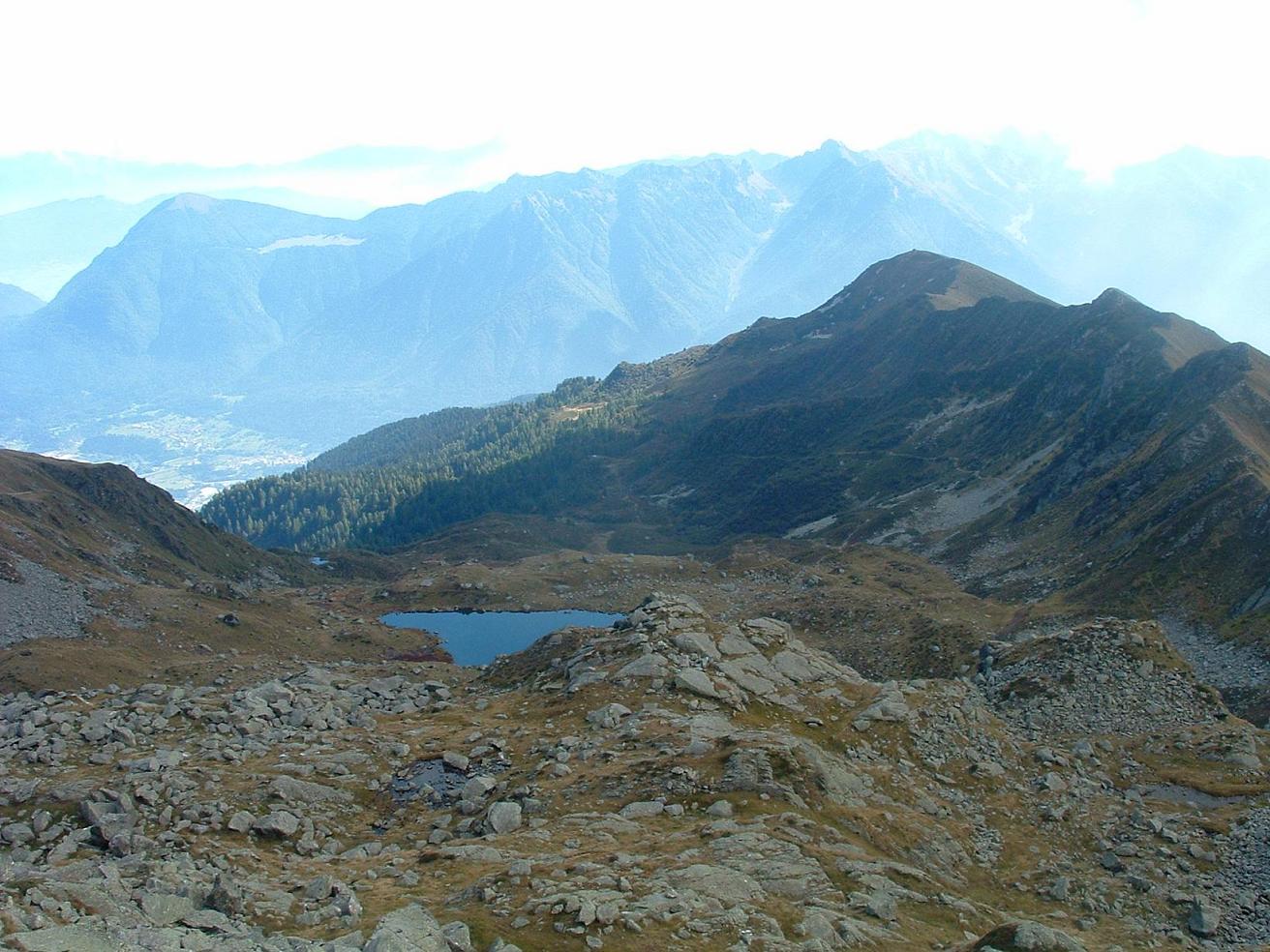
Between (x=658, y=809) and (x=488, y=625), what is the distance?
97.5m

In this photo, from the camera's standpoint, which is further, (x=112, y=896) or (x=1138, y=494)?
(x=1138, y=494)

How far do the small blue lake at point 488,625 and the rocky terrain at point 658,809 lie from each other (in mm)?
63065

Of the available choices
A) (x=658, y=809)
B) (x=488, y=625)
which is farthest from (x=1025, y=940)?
(x=488, y=625)

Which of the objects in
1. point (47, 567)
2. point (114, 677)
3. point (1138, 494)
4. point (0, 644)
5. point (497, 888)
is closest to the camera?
point (497, 888)

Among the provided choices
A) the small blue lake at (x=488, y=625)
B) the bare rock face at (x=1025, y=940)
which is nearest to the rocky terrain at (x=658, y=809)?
the bare rock face at (x=1025, y=940)

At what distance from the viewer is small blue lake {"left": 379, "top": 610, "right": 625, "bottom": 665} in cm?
11925

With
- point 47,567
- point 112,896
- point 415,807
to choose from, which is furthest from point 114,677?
point 112,896

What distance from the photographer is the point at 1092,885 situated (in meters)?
34.3

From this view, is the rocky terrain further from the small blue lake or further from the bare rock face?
the small blue lake

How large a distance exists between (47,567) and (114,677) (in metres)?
31.9

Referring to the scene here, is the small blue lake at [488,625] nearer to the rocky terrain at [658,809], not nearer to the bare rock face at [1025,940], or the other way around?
the rocky terrain at [658,809]

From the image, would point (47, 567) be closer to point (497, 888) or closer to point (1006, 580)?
point (497, 888)

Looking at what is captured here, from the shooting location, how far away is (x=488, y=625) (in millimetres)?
129125

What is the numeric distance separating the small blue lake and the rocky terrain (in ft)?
207
